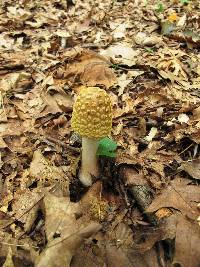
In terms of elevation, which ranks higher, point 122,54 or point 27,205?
point 122,54

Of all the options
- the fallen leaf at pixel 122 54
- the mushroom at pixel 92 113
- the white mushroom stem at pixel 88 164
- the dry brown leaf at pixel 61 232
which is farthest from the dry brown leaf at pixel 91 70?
the dry brown leaf at pixel 61 232

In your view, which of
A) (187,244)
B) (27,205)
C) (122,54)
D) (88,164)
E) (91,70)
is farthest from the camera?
(122,54)

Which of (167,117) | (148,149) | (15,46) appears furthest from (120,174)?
(15,46)

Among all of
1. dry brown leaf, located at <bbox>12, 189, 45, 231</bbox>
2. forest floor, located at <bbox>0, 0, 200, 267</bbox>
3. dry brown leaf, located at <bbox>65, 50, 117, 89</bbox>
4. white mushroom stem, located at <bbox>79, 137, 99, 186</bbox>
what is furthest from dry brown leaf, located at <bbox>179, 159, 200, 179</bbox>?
dry brown leaf, located at <bbox>65, 50, 117, 89</bbox>

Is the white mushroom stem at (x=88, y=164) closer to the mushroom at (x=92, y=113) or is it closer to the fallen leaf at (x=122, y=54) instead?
the mushroom at (x=92, y=113)

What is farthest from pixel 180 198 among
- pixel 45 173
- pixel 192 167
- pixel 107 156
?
pixel 45 173

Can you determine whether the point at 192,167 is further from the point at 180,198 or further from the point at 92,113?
the point at 92,113

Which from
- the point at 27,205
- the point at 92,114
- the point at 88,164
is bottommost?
the point at 27,205
